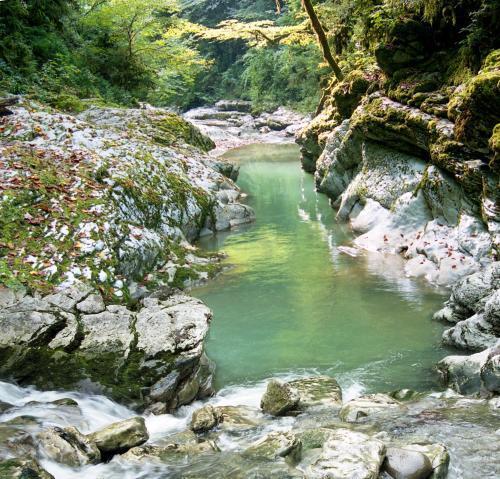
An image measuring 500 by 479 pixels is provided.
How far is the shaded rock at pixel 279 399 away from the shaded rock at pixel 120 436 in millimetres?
Answer: 1504

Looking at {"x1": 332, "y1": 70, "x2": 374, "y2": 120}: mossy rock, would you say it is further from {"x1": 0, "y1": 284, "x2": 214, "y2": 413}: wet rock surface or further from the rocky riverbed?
{"x1": 0, "y1": 284, "x2": 214, "y2": 413}: wet rock surface

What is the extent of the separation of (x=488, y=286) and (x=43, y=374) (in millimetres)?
6559

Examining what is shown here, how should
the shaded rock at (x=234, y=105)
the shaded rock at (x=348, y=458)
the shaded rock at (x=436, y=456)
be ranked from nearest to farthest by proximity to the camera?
1. the shaded rock at (x=348, y=458)
2. the shaded rock at (x=436, y=456)
3. the shaded rock at (x=234, y=105)

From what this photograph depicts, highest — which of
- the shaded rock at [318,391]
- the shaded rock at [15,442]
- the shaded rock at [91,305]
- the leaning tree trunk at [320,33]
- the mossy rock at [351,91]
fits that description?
the leaning tree trunk at [320,33]

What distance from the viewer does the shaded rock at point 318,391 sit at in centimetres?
627

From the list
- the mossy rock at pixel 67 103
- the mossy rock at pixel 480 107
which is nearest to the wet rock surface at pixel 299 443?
the mossy rock at pixel 480 107

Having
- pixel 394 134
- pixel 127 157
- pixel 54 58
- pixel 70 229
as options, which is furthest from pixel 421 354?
pixel 54 58

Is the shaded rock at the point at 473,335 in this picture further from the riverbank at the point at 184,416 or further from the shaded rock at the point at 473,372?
the riverbank at the point at 184,416

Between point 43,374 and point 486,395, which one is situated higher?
point 43,374

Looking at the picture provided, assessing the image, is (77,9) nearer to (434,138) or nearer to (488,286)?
(434,138)

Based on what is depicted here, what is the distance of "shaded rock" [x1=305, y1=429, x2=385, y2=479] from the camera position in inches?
173

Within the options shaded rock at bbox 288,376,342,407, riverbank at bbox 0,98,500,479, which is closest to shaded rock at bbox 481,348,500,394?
riverbank at bbox 0,98,500,479

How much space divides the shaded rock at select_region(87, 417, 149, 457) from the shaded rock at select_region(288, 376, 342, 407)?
1.96 m

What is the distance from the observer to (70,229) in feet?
29.9
